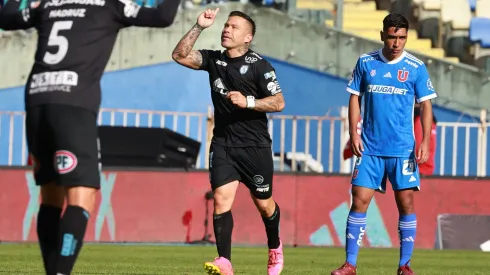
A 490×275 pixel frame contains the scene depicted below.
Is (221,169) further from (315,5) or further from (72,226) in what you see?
(315,5)

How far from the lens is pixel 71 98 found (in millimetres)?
8133

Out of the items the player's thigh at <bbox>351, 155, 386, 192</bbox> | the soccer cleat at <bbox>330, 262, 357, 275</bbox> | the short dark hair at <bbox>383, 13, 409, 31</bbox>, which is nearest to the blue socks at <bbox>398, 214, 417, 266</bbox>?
the player's thigh at <bbox>351, 155, 386, 192</bbox>

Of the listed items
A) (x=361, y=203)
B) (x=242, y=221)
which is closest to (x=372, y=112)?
(x=361, y=203)

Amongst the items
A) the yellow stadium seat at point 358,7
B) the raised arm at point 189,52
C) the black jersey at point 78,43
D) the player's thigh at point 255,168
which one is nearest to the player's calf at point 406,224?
the player's thigh at point 255,168

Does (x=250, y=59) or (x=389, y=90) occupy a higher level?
(x=250, y=59)

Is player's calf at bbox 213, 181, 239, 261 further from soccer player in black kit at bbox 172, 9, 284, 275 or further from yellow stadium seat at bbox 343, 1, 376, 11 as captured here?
yellow stadium seat at bbox 343, 1, 376, 11

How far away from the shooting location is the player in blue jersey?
37.7 feet

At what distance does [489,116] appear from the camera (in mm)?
22656

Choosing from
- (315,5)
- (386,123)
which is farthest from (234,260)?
(315,5)

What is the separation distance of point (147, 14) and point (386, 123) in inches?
148

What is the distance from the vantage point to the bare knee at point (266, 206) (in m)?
11.5

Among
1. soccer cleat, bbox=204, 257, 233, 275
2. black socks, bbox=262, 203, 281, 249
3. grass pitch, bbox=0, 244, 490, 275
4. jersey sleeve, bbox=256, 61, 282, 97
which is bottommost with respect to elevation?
grass pitch, bbox=0, 244, 490, 275

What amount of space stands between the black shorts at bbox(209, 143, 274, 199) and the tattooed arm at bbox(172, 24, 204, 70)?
29.1 inches

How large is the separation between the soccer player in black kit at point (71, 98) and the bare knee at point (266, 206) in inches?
130
